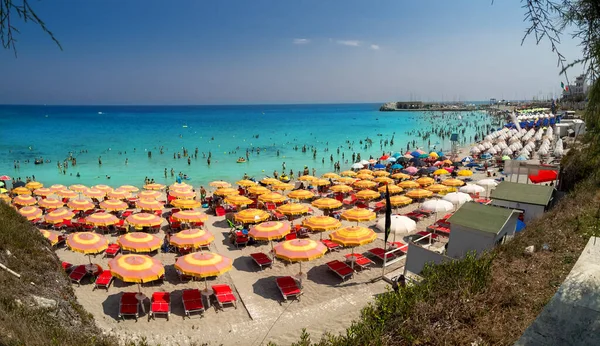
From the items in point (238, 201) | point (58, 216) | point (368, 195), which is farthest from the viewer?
point (368, 195)

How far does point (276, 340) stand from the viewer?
8.19 m

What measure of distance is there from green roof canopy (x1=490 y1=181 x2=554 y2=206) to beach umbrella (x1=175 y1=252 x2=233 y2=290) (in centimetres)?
1106

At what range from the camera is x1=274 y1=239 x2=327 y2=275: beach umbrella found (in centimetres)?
1028

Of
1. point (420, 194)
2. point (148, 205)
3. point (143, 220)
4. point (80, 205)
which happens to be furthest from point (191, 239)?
point (420, 194)

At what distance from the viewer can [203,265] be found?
9773mm

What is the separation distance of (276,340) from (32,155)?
51439mm

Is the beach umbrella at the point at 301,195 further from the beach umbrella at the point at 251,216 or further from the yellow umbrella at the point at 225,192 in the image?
the beach umbrella at the point at 251,216

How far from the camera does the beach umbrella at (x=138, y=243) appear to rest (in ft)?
37.0

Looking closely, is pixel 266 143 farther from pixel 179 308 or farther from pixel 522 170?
pixel 179 308

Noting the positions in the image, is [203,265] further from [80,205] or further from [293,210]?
[80,205]

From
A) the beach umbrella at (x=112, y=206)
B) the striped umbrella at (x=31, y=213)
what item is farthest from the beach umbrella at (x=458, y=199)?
the striped umbrella at (x=31, y=213)

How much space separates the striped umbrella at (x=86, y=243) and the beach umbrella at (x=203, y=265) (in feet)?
10.7

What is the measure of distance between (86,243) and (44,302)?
18.7 feet

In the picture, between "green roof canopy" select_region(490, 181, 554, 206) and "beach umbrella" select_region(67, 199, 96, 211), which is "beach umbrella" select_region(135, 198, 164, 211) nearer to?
"beach umbrella" select_region(67, 199, 96, 211)
